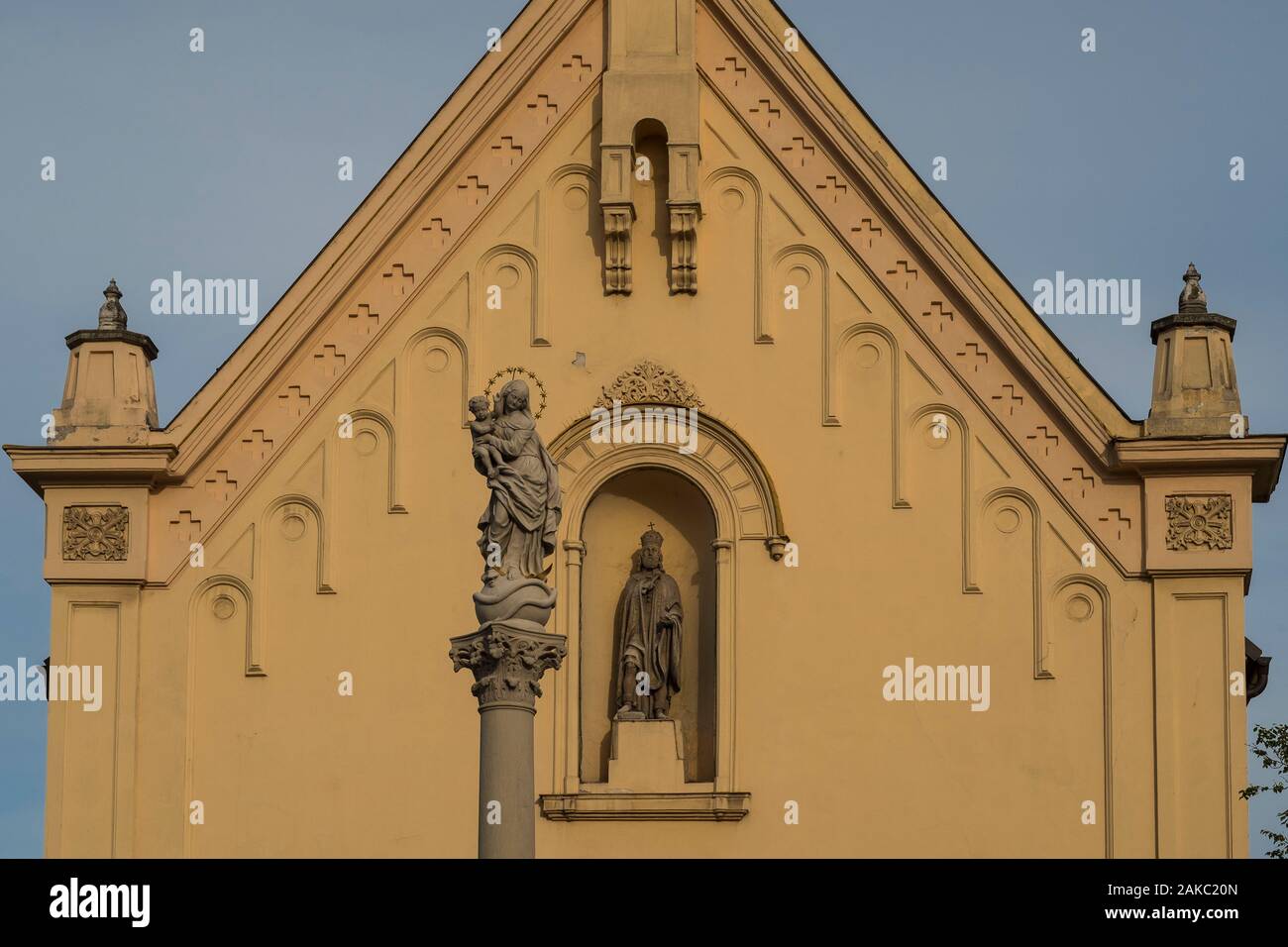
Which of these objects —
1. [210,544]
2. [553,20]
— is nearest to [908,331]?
[553,20]

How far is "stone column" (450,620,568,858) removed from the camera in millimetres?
27844

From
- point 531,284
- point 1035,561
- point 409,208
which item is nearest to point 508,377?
point 531,284

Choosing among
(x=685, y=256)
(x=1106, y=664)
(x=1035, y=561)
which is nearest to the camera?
(x=1106, y=664)

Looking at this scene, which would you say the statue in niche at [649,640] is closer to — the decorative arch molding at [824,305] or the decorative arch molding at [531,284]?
the decorative arch molding at [824,305]

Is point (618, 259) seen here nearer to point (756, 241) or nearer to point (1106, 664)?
point (756, 241)

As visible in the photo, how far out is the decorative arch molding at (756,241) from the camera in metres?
36.0

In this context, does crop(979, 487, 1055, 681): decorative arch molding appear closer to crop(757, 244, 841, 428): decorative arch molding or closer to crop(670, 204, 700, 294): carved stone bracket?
crop(757, 244, 841, 428): decorative arch molding

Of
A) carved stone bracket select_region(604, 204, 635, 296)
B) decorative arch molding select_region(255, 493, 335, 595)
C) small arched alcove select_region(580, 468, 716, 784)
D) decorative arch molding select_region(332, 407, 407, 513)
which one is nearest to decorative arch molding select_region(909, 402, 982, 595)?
small arched alcove select_region(580, 468, 716, 784)

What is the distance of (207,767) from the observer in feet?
115

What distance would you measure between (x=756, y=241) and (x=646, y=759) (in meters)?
5.52

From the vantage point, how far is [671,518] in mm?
36312

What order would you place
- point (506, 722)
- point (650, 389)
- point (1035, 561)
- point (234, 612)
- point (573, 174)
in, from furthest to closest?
point (573, 174) → point (650, 389) → point (234, 612) → point (1035, 561) → point (506, 722)

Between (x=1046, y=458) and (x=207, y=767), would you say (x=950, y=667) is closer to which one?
(x=1046, y=458)
